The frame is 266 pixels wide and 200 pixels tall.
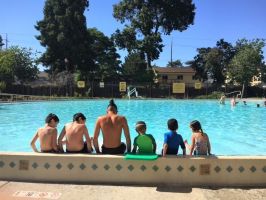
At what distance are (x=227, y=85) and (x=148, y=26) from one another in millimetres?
13303

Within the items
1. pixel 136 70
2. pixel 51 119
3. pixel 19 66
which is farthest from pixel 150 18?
pixel 51 119

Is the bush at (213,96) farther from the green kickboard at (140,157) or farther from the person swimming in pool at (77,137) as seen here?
the green kickboard at (140,157)

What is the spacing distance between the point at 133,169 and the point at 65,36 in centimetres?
4719

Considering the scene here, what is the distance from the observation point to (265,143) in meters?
14.0

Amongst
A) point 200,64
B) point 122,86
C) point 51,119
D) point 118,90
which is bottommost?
point 51,119

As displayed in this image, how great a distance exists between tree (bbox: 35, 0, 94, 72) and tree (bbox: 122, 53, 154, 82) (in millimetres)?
4800

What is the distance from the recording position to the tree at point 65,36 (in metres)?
51.6

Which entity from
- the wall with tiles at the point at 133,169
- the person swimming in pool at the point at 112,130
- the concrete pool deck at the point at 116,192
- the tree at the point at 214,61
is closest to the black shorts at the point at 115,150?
the person swimming in pool at the point at 112,130

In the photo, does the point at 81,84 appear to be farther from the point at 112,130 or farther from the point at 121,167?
the point at 121,167

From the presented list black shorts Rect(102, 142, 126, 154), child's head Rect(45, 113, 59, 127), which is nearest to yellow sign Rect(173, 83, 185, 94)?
child's head Rect(45, 113, 59, 127)

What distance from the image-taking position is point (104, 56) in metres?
55.7

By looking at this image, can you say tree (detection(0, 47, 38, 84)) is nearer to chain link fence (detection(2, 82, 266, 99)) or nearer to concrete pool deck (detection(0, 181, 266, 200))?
chain link fence (detection(2, 82, 266, 99))

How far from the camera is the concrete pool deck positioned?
524 centimetres

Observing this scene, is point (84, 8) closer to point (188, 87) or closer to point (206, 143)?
point (188, 87)
